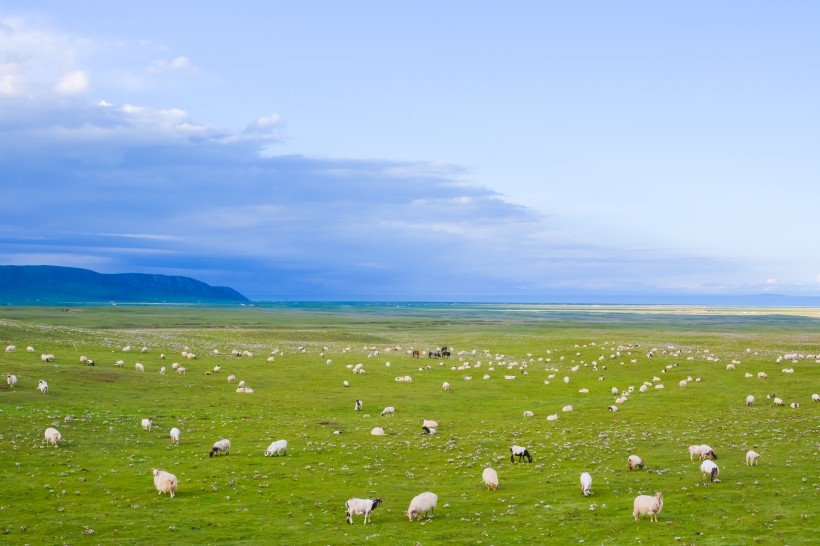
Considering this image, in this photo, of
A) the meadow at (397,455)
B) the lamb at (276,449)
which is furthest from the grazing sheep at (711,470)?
the lamb at (276,449)

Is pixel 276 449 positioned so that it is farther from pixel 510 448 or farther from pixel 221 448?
pixel 510 448

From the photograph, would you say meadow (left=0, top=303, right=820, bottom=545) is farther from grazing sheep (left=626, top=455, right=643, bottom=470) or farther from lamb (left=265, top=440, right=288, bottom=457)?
grazing sheep (left=626, top=455, right=643, bottom=470)

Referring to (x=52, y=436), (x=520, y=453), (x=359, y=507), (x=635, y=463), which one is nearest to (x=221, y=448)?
(x=52, y=436)

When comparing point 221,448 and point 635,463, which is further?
point 221,448

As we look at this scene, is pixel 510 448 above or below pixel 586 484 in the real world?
below

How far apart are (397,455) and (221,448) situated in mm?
8102

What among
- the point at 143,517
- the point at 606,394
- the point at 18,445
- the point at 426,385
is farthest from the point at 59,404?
the point at 606,394

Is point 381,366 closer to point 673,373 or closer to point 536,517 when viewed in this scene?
point 673,373

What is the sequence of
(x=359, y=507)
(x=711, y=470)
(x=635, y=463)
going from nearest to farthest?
(x=359, y=507), (x=711, y=470), (x=635, y=463)

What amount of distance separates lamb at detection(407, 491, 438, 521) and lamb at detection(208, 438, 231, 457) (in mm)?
12069

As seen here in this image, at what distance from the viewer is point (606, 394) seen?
5450 cm

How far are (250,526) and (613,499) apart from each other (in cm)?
1226

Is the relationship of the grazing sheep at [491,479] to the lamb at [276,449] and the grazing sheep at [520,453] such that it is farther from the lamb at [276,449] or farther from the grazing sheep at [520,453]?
the lamb at [276,449]

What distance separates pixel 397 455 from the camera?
3036 centimetres
